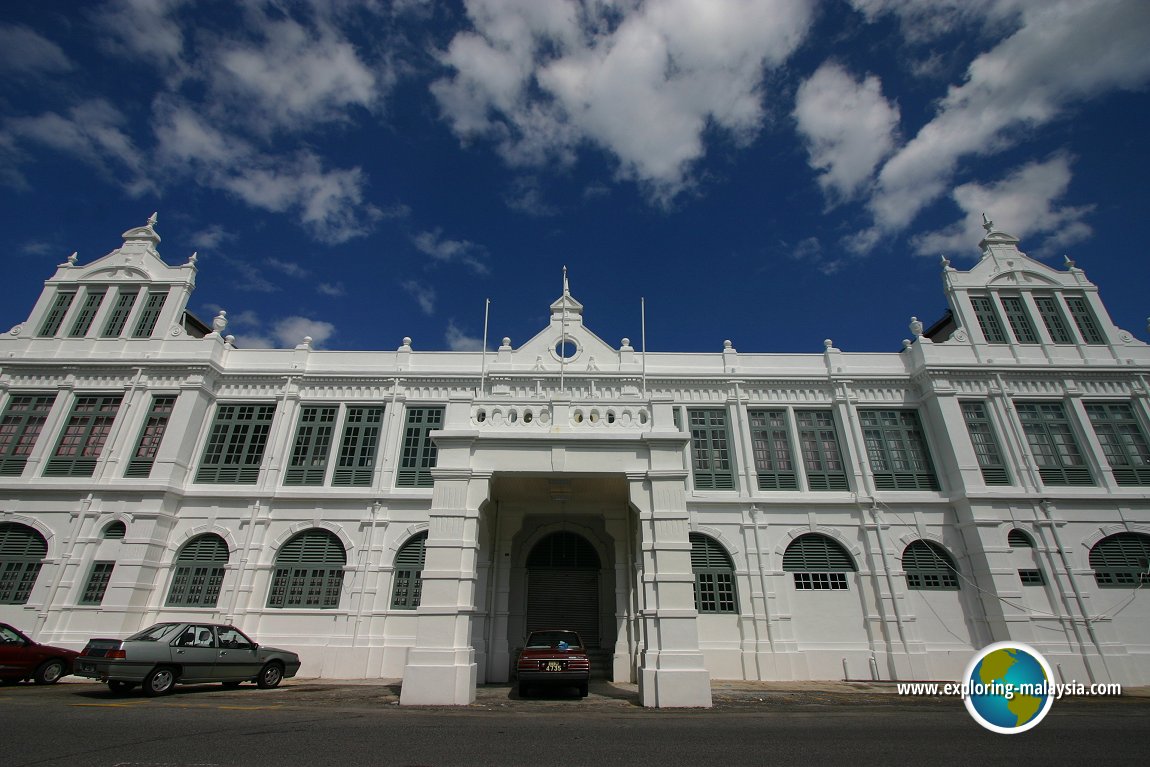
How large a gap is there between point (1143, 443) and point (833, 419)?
10.7m

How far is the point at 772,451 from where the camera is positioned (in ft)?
68.0

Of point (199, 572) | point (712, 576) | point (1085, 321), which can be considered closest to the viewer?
point (712, 576)

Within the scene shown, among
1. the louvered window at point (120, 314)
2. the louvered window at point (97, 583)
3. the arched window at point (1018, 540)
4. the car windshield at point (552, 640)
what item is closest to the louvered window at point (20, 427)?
the louvered window at point (120, 314)

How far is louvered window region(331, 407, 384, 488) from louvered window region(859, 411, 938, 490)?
18.6 metres

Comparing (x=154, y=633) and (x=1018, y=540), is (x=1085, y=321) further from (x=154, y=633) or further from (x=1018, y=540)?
(x=154, y=633)

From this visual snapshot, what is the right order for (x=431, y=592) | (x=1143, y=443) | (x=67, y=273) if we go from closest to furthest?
(x=431, y=592) < (x=1143, y=443) < (x=67, y=273)

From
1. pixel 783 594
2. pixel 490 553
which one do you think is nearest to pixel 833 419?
pixel 783 594

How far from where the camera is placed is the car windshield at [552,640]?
525 inches

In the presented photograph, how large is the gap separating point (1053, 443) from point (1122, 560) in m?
4.17

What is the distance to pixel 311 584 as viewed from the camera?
62.8 feet

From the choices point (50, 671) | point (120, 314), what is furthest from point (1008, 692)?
point (120, 314)

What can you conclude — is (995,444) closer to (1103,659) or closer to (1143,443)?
(1143,443)

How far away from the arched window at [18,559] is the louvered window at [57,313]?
7.75 metres

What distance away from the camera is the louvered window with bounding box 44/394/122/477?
1988 centimetres
